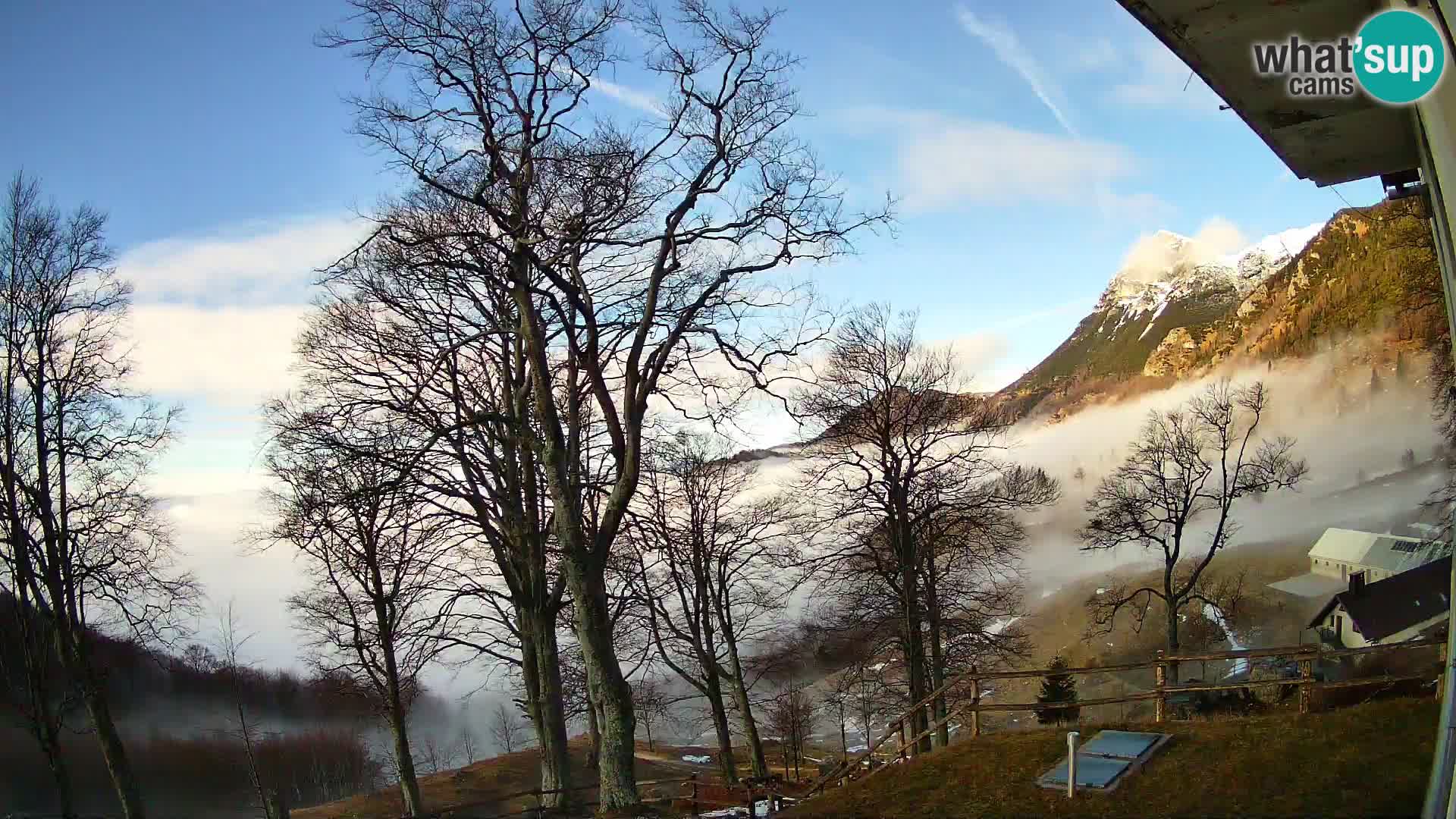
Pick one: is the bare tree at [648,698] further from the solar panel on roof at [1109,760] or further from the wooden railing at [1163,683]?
the solar panel on roof at [1109,760]

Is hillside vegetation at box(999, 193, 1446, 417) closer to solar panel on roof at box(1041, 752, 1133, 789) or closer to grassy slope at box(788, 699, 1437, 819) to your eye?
grassy slope at box(788, 699, 1437, 819)

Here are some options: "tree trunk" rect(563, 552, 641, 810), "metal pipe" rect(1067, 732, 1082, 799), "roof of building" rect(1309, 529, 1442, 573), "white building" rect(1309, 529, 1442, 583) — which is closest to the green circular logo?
"metal pipe" rect(1067, 732, 1082, 799)

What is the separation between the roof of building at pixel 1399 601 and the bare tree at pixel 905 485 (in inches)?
948

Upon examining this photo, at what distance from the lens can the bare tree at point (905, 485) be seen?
1975 cm

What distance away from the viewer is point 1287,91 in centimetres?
562

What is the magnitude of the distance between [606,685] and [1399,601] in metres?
38.8

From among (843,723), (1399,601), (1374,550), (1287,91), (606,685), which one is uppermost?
(1287,91)

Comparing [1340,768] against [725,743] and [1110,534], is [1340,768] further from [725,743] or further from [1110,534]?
[1110,534]

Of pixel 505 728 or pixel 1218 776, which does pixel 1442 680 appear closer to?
pixel 1218 776

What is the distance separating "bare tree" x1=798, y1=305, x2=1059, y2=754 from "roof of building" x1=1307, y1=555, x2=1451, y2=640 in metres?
Result: 24.1

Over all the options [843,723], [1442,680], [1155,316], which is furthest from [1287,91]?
[1155,316]

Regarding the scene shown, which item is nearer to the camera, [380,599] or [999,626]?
[380,599]

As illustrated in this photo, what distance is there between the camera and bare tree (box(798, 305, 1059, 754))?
19.8 metres

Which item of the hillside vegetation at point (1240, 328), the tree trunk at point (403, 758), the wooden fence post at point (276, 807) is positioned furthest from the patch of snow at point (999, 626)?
the hillside vegetation at point (1240, 328)
